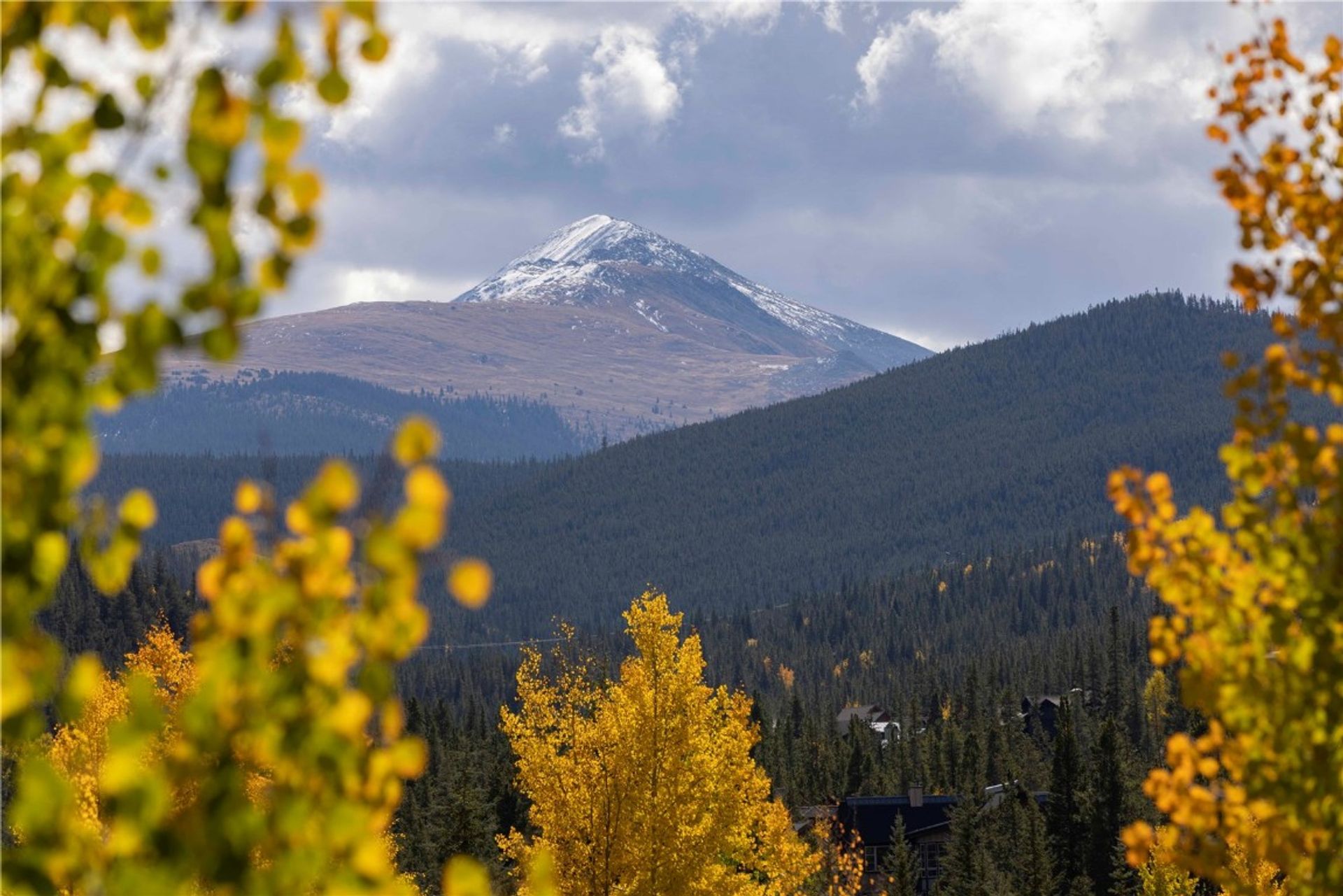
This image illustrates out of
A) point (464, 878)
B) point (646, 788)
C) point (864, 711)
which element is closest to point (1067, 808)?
point (646, 788)

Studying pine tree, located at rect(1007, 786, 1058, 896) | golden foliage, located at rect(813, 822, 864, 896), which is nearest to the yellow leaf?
golden foliage, located at rect(813, 822, 864, 896)

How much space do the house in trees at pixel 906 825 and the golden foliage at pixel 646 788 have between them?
61.7 m

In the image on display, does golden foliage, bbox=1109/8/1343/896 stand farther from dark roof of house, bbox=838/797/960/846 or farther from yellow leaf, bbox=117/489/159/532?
dark roof of house, bbox=838/797/960/846

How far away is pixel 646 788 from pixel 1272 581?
1693 centimetres

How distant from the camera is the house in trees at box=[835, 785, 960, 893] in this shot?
280ft

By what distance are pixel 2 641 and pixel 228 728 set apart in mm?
638

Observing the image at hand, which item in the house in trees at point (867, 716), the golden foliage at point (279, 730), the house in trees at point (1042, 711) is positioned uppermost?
the golden foliage at point (279, 730)

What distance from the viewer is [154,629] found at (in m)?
41.4

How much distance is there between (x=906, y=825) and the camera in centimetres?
8662

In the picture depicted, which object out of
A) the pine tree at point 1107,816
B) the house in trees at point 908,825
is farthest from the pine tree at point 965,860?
the house in trees at point 908,825

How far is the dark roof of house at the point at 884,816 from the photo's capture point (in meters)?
86.1

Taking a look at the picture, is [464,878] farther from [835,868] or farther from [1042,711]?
[1042,711]

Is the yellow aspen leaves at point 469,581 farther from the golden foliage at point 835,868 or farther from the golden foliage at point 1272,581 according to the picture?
the golden foliage at point 835,868

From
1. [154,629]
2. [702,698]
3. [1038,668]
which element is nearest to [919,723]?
[1038,668]
